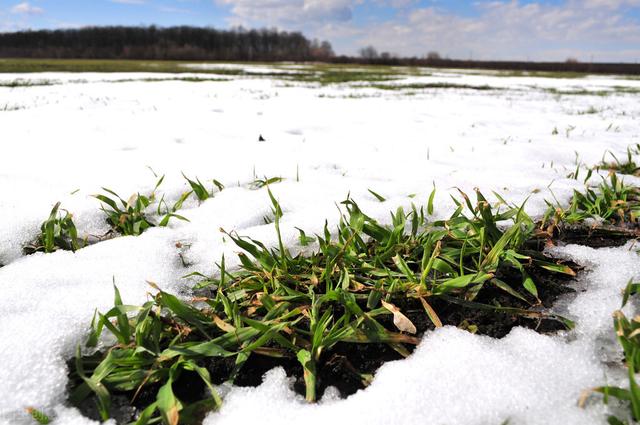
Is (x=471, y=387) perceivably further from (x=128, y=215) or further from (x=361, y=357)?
(x=128, y=215)

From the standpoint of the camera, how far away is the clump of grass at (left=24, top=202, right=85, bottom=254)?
5.44 ft

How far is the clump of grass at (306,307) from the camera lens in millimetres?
1036

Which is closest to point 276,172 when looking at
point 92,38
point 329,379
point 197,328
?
point 197,328

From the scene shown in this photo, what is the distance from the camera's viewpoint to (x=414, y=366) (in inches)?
40.7

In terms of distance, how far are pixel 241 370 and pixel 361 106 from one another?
236 inches

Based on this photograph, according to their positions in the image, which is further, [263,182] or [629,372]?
[263,182]

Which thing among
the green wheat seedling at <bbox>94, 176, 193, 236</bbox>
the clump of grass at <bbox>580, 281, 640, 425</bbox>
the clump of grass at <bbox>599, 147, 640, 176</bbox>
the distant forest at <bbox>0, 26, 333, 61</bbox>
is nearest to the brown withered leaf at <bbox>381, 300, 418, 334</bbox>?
the clump of grass at <bbox>580, 281, 640, 425</bbox>

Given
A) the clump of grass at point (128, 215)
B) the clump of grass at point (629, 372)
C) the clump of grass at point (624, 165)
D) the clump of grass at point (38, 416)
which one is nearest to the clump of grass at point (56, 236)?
the clump of grass at point (128, 215)

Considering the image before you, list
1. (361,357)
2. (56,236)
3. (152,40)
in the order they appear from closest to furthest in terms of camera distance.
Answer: (361,357), (56,236), (152,40)

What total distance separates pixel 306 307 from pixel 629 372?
816 millimetres

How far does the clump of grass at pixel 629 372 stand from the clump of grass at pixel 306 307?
142 mm

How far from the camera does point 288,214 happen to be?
2.00 metres

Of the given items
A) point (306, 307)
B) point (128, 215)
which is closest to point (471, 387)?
point (306, 307)

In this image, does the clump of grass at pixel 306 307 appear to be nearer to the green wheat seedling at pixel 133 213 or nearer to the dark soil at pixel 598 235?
the dark soil at pixel 598 235
